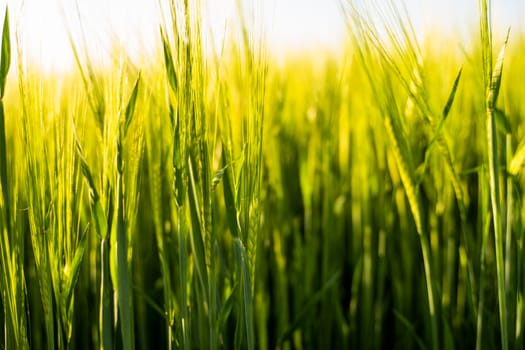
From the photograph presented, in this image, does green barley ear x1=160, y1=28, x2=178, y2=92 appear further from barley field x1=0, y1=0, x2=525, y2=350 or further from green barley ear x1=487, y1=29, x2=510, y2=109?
green barley ear x1=487, y1=29, x2=510, y2=109

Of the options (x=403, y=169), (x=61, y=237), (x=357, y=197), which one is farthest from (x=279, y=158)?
(x=61, y=237)

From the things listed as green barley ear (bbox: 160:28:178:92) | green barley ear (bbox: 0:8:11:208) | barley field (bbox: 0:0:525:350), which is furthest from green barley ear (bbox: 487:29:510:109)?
green barley ear (bbox: 0:8:11:208)

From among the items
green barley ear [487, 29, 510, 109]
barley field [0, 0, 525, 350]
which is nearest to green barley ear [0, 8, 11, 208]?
barley field [0, 0, 525, 350]

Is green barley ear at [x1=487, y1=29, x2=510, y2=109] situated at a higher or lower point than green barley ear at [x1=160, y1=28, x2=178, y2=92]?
lower

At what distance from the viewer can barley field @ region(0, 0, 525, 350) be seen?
54cm

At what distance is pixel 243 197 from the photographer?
0.54 m

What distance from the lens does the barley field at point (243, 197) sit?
54 cm

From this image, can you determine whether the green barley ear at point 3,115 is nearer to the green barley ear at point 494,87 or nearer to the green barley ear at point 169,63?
the green barley ear at point 169,63

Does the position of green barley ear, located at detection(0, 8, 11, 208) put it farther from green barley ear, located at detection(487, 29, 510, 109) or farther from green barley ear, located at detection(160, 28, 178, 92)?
green barley ear, located at detection(487, 29, 510, 109)

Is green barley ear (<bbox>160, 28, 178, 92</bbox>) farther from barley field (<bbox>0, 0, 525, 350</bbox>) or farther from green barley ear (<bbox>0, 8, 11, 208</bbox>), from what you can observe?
green barley ear (<bbox>0, 8, 11, 208</bbox>)

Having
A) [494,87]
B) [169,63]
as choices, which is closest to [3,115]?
[169,63]

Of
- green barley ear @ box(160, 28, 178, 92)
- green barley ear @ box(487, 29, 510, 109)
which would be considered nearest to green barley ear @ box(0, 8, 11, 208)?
green barley ear @ box(160, 28, 178, 92)

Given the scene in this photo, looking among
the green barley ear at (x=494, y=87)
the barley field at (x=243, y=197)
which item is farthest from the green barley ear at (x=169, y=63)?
the green barley ear at (x=494, y=87)

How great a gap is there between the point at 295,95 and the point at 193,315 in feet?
2.27
